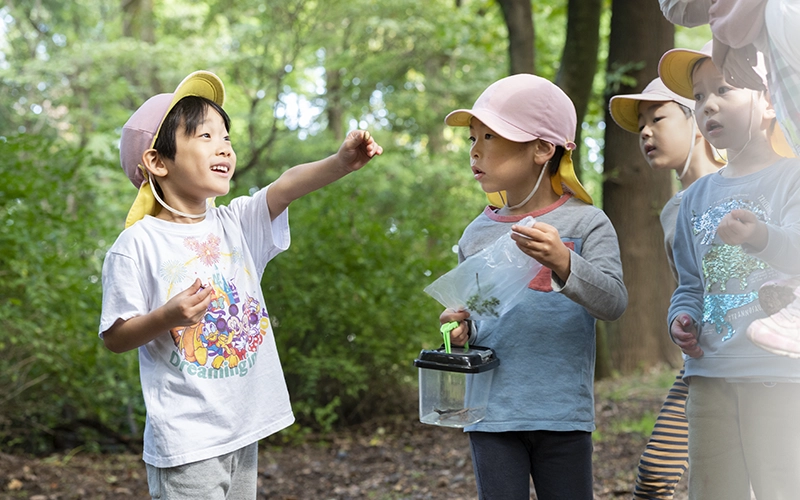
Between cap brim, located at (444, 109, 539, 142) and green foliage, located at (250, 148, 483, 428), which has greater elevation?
cap brim, located at (444, 109, 539, 142)

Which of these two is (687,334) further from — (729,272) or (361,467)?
(361,467)

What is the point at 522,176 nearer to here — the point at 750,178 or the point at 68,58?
the point at 750,178

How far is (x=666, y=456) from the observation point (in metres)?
2.72

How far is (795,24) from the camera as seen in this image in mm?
1546

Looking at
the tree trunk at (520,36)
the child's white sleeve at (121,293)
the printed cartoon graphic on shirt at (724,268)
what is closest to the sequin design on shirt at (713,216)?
the printed cartoon graphic on shirt at (724,268)

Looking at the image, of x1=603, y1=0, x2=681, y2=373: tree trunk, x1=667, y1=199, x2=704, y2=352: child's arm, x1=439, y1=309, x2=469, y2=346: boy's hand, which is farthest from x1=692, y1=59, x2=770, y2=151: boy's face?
x1=603, y1=0, x2=681, y2=373: tree trunk

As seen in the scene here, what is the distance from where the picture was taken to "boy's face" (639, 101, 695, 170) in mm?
2891

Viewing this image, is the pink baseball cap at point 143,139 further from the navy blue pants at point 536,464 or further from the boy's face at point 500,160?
the navy blue pants at point 536,464

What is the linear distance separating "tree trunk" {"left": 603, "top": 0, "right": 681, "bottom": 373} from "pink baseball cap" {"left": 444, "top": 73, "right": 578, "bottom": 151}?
4.69 metres

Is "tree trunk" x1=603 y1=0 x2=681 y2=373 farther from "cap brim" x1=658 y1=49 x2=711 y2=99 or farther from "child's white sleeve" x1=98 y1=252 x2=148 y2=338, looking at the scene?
"child's white sleeve" x1=98 y1=252 x2=148 y2=338

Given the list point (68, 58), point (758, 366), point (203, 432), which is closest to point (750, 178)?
point (758, 366)

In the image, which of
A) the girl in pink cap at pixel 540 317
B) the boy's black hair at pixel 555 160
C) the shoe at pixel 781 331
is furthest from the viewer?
the boy's black hair at pixel 555 160

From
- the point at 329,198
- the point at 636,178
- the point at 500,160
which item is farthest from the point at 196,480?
the point at 636,178

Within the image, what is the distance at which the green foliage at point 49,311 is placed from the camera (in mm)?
5266
